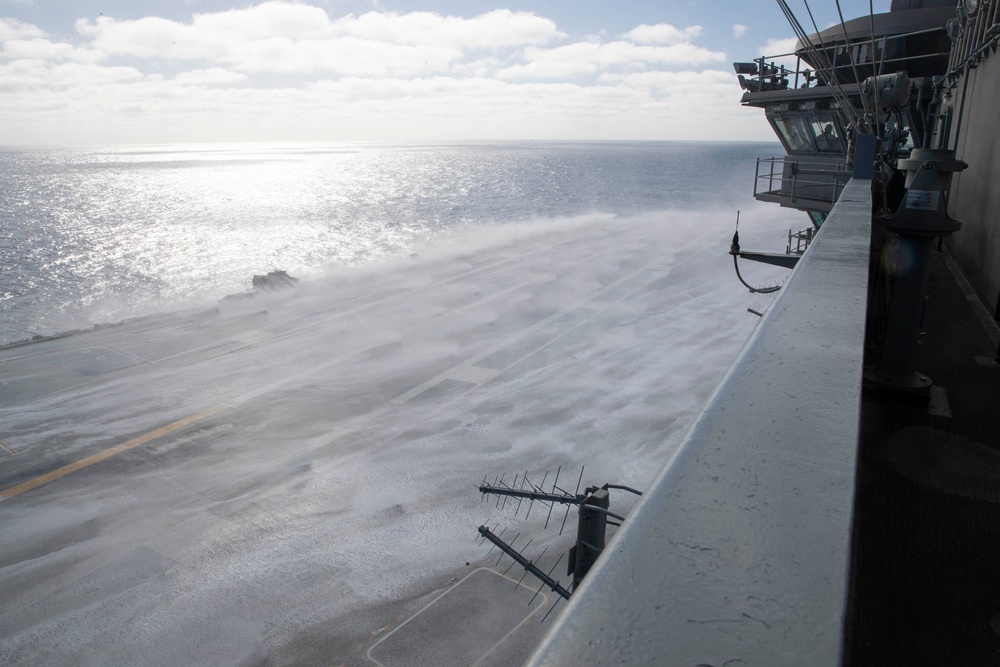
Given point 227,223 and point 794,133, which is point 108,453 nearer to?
point 794,133

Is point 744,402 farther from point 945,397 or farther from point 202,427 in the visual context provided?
point 202,427

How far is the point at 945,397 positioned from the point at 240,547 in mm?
12177

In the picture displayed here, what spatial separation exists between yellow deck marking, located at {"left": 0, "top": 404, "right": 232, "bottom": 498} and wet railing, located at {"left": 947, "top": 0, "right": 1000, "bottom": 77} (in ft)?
69.6

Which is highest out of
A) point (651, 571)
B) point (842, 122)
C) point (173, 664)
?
point (842, 122)

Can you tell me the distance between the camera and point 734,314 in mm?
29938

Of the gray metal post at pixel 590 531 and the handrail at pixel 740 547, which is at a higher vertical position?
the handrail at pixel 740 547

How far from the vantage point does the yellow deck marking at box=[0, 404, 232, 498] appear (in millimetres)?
15797

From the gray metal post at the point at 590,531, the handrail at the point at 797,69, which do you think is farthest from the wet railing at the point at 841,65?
the gray metal post at the point at 590,531

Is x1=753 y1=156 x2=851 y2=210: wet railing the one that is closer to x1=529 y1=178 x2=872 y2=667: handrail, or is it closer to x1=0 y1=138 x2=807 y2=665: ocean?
x1=0 y1=138 x2=807 y2=665: ocean

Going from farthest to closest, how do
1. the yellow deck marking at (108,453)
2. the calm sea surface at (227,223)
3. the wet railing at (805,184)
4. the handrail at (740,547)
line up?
the calm sea surface at (227,223), the wet railing at (805,184), the yellow deck marking at (108,453), the handrail at (740,547)

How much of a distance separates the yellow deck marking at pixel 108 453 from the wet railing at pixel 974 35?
21.2 metres

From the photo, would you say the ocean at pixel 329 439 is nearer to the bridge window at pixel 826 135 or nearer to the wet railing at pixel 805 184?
the wet railing at pixel 805 184

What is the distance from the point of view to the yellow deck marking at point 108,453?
15.8 metres

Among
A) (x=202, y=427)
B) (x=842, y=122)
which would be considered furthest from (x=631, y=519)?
(x=842, y=122)
